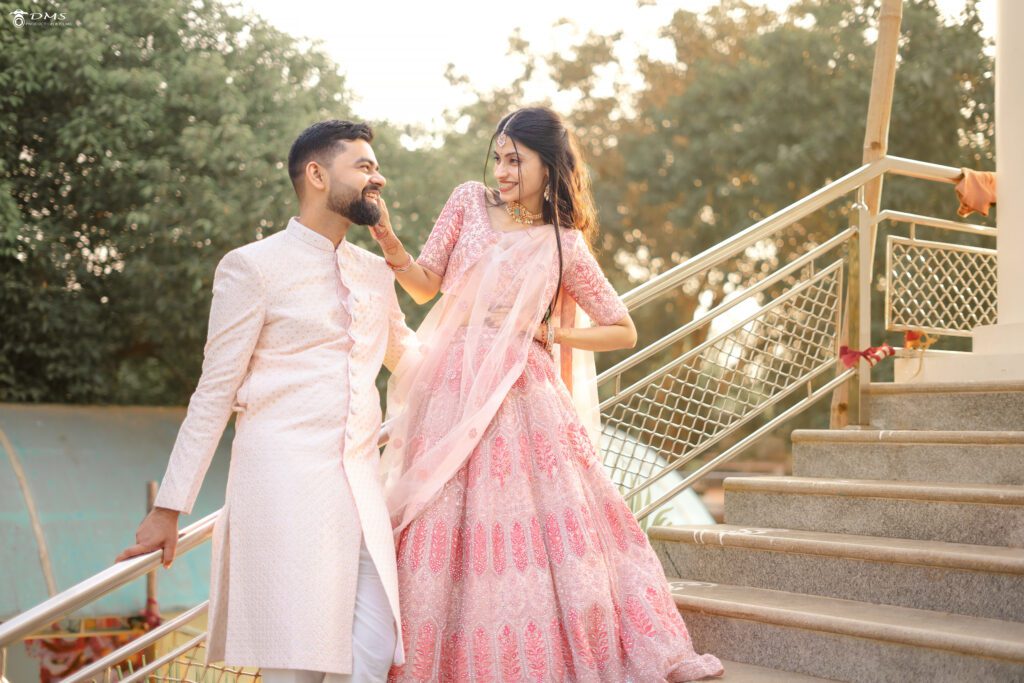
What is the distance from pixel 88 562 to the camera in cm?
1057

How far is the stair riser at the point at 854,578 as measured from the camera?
10.4 ft

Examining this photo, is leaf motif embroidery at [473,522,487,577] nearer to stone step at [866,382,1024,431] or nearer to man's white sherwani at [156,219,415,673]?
man's white sherwani at [156,219,415,673]

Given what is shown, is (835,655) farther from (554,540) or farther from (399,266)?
(399,266)

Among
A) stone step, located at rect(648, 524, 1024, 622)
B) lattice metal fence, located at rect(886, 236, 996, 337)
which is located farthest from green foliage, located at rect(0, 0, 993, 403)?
stone step, located at rect(648, 524, 1024, 622)

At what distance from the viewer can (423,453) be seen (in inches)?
118

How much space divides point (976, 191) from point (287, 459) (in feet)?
12.4

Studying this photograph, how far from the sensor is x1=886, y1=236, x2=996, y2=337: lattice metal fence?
4.99 m

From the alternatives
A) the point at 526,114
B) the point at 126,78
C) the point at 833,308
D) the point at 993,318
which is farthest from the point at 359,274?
the point at 126,78

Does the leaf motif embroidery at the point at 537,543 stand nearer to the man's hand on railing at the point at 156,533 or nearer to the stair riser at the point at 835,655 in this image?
the stair riser at the point at 835,655

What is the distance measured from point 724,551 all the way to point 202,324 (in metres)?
8.19

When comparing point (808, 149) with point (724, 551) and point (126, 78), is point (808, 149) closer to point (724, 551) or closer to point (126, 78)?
point (126, 78)

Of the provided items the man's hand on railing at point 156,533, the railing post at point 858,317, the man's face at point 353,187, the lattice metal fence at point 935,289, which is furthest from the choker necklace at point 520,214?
the lattice metal fence at point 935,289

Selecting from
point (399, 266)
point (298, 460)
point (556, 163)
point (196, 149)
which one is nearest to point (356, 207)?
point (399, 266)

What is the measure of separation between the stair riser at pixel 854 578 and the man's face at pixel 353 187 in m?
1.98
